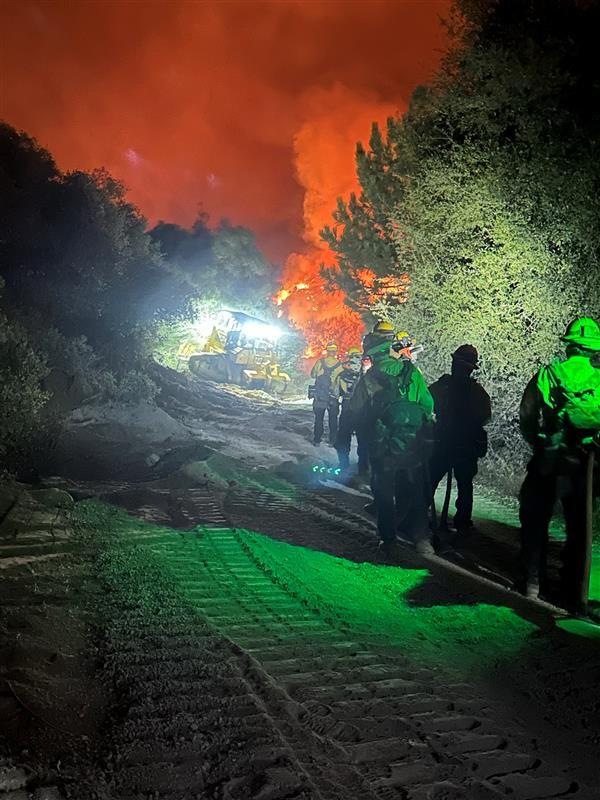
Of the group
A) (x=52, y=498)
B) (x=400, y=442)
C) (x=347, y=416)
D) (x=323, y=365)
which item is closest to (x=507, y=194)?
(x=347, y=416)

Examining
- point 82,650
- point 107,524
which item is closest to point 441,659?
point 82,650

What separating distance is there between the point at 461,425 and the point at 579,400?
269 cm

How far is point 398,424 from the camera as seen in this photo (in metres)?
6.02

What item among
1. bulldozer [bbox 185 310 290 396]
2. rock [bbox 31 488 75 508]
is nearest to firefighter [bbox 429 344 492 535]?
rock [bbox 31 488 75 508]

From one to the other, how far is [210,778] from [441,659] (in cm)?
180

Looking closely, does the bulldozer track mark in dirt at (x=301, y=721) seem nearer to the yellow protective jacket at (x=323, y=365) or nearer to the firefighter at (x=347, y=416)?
the firefighter at (x=347, y=416)

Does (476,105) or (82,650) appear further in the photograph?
(476,105)

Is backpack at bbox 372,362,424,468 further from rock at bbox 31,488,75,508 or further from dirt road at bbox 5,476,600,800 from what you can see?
rock at bbox 31,488,75,508

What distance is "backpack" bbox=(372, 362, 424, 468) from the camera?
19.8 feet

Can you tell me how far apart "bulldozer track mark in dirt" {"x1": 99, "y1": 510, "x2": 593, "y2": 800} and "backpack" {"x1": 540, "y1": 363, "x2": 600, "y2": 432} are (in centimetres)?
208

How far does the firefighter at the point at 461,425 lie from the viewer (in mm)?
7031

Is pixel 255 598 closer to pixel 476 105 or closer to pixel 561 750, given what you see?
pixel 561 750

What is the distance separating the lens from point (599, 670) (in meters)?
3.56

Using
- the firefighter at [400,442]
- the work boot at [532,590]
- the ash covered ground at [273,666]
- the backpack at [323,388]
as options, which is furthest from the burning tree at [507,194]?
the work boot at [532,590]
